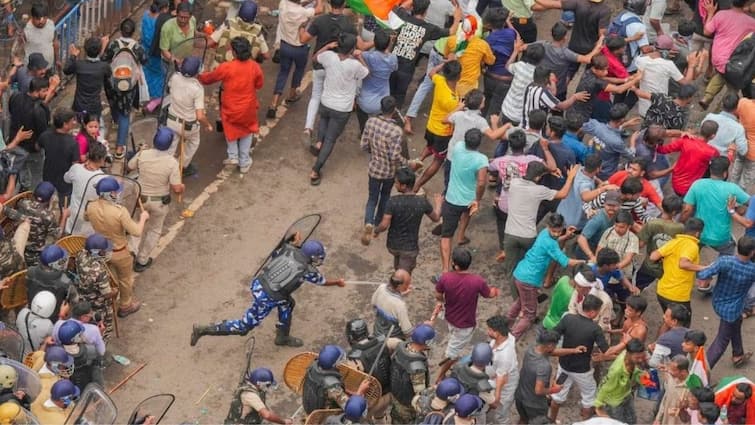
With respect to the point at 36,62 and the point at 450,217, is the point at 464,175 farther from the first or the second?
the point at 36,62

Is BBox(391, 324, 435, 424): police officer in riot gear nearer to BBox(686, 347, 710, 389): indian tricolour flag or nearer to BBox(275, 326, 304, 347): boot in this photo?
BBox(275, 326, 304, 347): boot

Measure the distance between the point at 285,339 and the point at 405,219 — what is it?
178 centimetres

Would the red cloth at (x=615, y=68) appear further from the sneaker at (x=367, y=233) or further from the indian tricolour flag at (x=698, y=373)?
the indian tricolour flag at (x=698, y=373)

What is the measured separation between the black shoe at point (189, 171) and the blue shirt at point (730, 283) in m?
6.19

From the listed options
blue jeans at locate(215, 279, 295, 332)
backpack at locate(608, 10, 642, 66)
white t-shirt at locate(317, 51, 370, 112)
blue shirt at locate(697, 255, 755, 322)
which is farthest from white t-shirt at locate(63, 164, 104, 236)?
backpack at locate(608, 10, 642, 66)

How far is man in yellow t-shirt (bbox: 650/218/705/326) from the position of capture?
1538 cm

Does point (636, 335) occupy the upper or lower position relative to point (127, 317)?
upper

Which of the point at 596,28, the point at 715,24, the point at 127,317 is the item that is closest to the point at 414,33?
the point at 596,28

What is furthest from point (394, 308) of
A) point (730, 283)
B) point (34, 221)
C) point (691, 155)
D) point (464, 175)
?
point (691, 155)

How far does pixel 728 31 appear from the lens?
18.9m

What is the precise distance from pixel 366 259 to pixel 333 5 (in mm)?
3339

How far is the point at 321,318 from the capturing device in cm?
1648

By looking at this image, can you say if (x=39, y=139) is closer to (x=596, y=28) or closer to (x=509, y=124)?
(x=509, y=124)

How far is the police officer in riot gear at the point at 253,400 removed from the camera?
13609 millimetres
